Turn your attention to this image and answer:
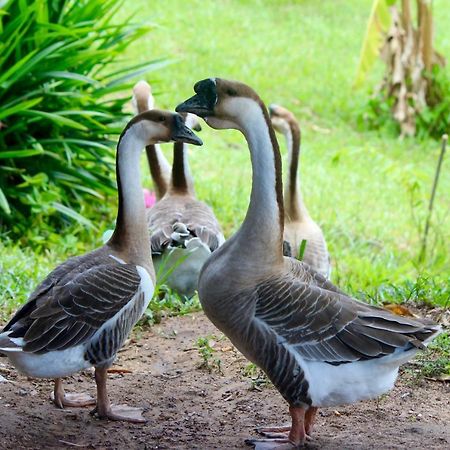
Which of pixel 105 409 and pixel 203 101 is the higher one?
pixel 203 101

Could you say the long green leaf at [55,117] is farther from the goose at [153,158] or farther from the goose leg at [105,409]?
the goose leg at [105,409]

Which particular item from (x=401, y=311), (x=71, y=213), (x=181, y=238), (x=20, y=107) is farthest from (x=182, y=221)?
(x=20, y=107)

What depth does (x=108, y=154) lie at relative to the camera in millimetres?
8484

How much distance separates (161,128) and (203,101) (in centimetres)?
66

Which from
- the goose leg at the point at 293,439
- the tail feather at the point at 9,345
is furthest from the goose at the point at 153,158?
the goose leg at the point at 293,439

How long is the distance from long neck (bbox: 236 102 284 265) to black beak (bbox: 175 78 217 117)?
0.18m

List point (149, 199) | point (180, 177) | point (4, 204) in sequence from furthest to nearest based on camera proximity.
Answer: point (149, 199) < point (4, 204) < point (180, 177)

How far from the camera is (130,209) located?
463 centimetres

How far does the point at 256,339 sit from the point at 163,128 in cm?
129

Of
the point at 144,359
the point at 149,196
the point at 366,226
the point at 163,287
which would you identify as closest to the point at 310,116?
the point at 366,226

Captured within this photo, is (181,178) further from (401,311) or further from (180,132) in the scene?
(180,132)

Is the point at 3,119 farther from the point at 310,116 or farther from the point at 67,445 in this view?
the point at 310,116

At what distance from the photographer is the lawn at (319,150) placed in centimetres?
747

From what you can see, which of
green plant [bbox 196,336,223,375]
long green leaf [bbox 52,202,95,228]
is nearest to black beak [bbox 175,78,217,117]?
green plant [bbox 196,336,223,375]
